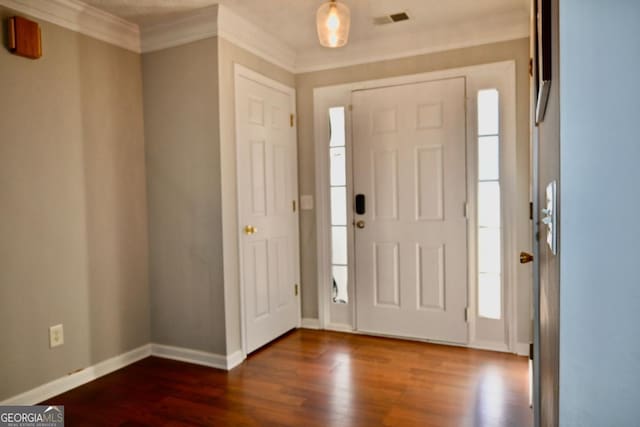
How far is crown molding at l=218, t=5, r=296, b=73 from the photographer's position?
2.88 m

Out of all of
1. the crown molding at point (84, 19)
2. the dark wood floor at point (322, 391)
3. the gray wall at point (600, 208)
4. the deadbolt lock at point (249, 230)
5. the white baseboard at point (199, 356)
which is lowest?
the dark wood floor at point (322, 391)

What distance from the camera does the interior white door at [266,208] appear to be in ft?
10.2

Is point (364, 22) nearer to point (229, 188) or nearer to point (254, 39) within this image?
point (254, 39)

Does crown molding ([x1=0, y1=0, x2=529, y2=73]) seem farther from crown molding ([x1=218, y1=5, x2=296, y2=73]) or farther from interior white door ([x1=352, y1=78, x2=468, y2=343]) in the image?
interior white door ([x1=352, y1=78, x2=468, y2=343])

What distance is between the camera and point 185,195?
3025 millimetres

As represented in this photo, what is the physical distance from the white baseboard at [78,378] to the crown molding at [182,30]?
2193mm

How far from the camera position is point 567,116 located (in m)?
0.56

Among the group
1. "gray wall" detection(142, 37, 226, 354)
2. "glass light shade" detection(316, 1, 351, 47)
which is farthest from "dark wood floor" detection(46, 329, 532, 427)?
"glass light shade" detection(316, 1, 351, 47)

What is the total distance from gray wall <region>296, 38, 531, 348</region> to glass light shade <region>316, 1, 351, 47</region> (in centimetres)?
125

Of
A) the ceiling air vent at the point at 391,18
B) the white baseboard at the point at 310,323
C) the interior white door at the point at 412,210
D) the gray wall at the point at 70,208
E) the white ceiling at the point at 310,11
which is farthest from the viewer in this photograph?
the white baseboard at the point at 310,323

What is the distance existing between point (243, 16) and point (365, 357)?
2537mm

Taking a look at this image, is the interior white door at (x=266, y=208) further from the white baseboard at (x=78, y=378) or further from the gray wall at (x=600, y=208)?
the gray wall at (x=600, y=208)

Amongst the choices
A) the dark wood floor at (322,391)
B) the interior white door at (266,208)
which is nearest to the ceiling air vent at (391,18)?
the interior white door at (266,208)

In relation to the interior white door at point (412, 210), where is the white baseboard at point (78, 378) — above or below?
below
